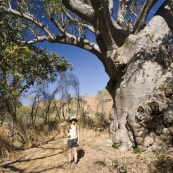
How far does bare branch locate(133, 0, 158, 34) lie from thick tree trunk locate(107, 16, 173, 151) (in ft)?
0.94

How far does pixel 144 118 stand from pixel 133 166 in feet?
3.74

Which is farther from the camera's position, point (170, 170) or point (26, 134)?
point (26, 134)

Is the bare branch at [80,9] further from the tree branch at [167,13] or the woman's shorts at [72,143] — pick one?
the woman's shorts at [72,143]

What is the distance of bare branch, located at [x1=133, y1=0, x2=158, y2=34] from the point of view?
17.4 feet

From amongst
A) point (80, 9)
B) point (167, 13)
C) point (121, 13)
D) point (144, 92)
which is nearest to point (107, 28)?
point (80, 9)

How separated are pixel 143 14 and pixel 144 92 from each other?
88.2 inches

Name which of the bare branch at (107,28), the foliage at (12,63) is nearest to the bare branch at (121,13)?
the bare branch at (107,28)

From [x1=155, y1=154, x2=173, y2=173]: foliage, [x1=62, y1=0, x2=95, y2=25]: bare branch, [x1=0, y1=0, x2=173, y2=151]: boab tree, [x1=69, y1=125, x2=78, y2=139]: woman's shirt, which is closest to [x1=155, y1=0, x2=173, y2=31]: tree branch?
[x1=0, y1=0, x2=173, y2=151]: boab tree

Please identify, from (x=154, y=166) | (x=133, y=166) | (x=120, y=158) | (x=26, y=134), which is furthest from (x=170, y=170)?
(x=26, y=134)

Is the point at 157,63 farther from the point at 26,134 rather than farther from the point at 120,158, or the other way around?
the point at 26,134

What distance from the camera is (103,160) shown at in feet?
14.0

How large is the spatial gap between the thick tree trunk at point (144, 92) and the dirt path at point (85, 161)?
0.40 meters

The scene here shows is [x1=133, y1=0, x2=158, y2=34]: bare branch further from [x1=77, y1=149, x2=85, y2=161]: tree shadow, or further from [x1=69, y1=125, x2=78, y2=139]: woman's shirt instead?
[x1=77, y1=149, x2=85, y2=161]: tree shadow

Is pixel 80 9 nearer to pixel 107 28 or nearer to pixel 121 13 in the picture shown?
pixel 107 28
